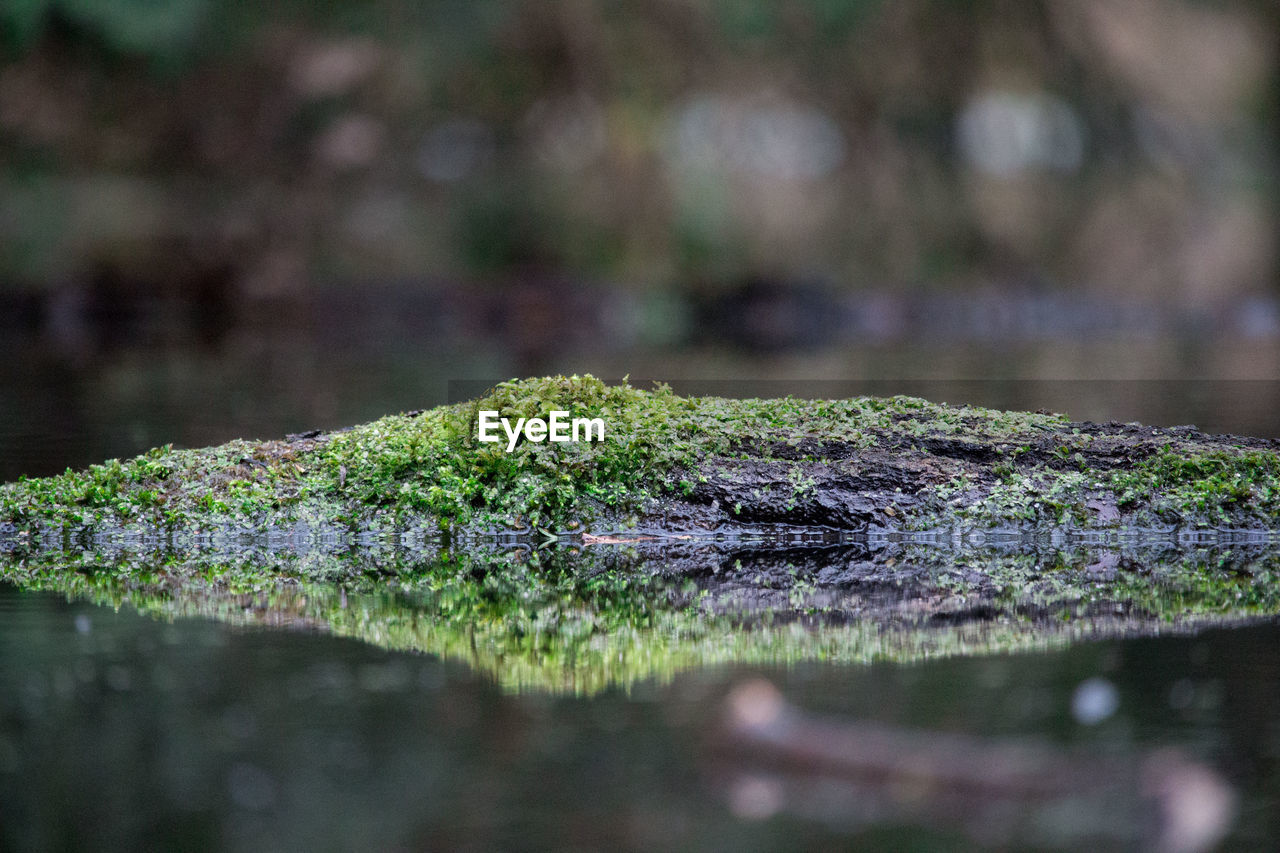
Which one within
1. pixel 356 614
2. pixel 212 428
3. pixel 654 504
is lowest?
pixel 356 614

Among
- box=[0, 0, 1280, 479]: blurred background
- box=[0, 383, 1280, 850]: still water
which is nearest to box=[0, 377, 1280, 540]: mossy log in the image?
box=[0, 383, 1280, 850]: still water

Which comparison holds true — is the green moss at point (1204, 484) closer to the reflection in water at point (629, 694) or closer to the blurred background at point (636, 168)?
the reflection in water at point (629, 694)

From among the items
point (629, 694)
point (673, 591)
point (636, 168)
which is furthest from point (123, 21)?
point (629, 694)

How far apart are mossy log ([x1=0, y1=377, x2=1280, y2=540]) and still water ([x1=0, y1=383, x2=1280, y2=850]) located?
0.16 m

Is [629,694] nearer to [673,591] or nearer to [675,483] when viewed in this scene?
[673,591]

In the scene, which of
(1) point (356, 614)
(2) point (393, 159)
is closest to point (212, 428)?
(1) point (356, 614)

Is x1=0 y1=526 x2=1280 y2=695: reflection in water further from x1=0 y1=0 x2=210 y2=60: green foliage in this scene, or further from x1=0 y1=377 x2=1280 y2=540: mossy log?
x1=0 y1=0 x2=210 y2=60: green foliage

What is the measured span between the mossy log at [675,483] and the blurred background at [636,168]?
1475cm

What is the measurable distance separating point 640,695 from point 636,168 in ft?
64.5

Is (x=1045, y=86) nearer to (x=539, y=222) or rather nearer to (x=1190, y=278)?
(x=1190, y=278)

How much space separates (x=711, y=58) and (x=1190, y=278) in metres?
8.78

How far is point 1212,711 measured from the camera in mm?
3379

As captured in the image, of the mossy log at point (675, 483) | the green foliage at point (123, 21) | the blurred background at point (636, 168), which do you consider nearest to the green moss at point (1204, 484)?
the mossy log at point (675, 483)

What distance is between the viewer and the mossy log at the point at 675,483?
558cm
